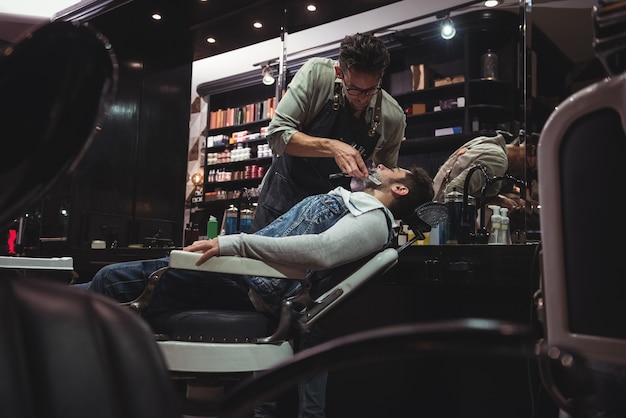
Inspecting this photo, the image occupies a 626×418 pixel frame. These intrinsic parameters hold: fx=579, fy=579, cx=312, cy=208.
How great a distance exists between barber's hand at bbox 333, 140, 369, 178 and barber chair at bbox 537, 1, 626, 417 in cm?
126

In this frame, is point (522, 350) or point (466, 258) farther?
point (466, 258)

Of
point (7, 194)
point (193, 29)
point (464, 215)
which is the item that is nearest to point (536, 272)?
point (464, 215)

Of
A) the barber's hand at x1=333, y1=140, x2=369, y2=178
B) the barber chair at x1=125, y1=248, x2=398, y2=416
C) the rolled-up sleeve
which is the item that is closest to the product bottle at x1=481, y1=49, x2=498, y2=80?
the rolled-up sleeve

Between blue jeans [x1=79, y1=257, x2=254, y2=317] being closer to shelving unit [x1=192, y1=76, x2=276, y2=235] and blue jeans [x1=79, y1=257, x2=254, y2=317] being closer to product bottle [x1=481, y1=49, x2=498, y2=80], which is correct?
product bottle [x1=481, y1=49, x2=498, y2=80]

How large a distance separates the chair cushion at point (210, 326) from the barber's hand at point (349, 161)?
2.48 ft

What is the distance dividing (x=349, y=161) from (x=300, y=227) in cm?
37

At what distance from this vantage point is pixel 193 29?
213 inches

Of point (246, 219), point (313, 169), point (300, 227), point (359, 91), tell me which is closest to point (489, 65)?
point (246, 219)

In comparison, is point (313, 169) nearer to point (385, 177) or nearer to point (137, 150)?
point (385, 177)

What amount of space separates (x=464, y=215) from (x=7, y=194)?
2.06m

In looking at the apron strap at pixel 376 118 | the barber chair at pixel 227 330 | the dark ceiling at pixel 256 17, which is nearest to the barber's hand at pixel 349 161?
the apron strap at pixel 376 118

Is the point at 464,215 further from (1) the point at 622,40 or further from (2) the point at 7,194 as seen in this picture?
(2) the point at 7,194

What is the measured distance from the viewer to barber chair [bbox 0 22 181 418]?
505 millimetres

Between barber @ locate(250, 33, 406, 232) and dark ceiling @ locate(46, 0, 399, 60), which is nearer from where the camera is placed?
barber @ locate(250, 33, 406, 232)
